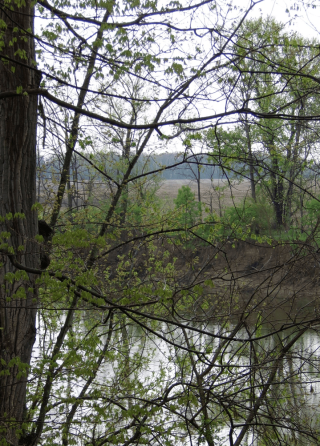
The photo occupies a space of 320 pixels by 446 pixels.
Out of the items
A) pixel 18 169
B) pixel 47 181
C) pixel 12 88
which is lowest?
pixel 18 169

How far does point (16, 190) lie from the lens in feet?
12.0

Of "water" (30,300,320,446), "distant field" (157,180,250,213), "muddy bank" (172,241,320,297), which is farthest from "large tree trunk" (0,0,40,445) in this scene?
"distant field" (157,180,250,213)

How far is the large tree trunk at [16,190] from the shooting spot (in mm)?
3533

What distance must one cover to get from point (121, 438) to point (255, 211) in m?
18.7

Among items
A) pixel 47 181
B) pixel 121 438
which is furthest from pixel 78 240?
pixel 47 181

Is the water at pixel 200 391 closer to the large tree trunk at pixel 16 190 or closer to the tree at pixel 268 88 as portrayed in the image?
the large tree trunk at pixel 16 190

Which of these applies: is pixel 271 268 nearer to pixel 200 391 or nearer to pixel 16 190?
pixel 200 391

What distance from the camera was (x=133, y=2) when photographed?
184 inches

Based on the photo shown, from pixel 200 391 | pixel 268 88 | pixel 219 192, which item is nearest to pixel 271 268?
pixel 200 391

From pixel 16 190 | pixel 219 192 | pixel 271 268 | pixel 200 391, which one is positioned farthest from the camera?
pixel 219 192

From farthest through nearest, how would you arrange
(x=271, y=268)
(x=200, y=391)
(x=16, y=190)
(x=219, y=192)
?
(x=219, y=192) → (x=200, y=391) → (x=16, y=190) → (x=271, y=268)

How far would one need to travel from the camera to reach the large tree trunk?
353 cm

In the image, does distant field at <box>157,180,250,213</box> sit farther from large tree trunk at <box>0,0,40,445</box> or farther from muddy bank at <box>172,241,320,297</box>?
large tree trunk at <box>0,0,40,445</box>

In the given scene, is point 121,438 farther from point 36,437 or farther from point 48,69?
point 48,69
